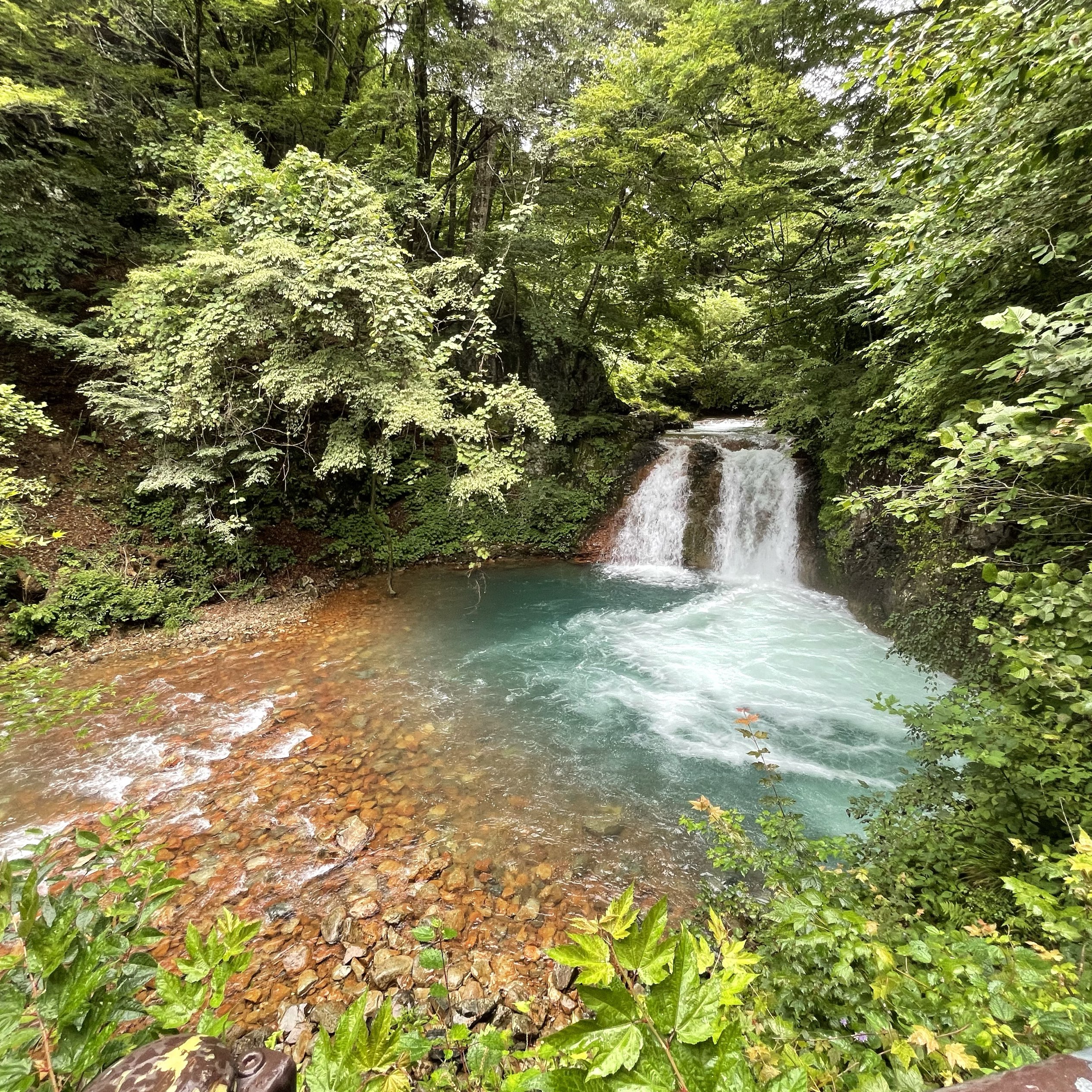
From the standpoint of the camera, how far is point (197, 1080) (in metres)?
1.13

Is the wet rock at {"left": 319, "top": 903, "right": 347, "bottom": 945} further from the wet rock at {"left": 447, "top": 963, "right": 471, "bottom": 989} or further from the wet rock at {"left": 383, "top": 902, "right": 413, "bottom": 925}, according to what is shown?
the wet rock at {"left": 447, "top": 963, "right": 471, "bottom": 989}

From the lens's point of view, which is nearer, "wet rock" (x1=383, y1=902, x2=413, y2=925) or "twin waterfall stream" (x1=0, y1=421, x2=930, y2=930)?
"wet rock" (x1=383, y1=902, x2=413, y2=925)

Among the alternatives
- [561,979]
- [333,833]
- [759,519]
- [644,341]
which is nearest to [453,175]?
[644,341]

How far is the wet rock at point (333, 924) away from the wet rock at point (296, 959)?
11 centimetres

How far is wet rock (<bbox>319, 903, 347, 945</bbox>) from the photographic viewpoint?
9.82 ft

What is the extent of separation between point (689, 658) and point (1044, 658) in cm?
510

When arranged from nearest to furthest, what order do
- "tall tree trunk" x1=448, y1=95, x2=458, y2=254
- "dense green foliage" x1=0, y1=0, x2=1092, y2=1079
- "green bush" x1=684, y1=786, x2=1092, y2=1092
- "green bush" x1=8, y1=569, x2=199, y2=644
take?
1. "green bush" x1=684, y1=786, x2=1092, y2=1092
2. "dense green foliage" x1=0, y1=0, x2=1092, y2=1079
3. "green bush" x1=8, y1=569, x2=199, y2=644
4. "tall tree trunk" x1=448, y1=95, x2=458, y2=254

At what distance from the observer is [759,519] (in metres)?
10.3

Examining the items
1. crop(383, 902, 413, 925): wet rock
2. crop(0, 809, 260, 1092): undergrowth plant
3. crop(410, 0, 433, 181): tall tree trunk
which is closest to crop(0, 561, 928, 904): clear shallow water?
crop(383, 902, 413, 925): wet rock

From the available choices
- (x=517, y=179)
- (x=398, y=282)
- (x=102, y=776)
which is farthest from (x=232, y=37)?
(x=102, y=776)

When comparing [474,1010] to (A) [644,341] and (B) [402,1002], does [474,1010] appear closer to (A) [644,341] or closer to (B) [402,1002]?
(B) [402,1002]

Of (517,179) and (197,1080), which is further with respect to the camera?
(517,179)

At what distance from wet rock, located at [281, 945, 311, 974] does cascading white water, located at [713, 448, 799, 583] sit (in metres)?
9.42

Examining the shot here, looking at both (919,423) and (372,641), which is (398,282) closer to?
(372,641)
